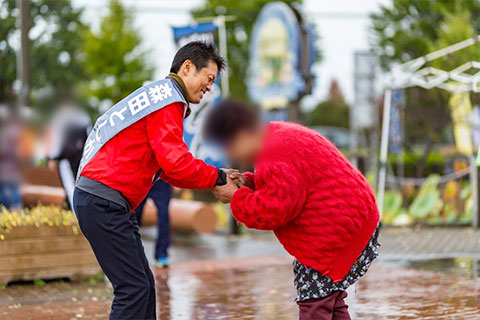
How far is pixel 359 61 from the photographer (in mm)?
19219

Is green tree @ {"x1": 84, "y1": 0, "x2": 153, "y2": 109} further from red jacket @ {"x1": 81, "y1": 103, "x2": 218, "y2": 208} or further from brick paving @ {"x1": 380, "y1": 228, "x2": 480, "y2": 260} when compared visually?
red jacket @ {"x1": 81, "y1": 103, "x2": 218, "y2": 208}

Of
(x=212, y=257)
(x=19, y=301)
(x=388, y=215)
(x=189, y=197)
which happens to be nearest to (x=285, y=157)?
(x=19, y=301)

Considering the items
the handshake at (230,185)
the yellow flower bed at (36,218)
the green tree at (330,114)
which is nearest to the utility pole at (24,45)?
the yellow flower bed at (36,218)

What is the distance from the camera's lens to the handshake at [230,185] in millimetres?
3541

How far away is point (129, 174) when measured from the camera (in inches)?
139

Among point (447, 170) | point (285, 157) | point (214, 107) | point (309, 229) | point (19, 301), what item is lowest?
point (447, 170)

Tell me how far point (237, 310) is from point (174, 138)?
2.77 m

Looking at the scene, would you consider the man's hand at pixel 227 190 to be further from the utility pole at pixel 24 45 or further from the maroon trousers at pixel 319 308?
the utility pole at pixel 24 45

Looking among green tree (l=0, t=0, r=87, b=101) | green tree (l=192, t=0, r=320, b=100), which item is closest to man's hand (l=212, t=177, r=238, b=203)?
green tree (l=0, t=0, r=87, b=101)

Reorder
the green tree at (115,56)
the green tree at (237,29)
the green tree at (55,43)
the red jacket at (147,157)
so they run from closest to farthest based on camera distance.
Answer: the red jacket at (147,157) < the green tree at (115,56) < the green tree at (55,43) < the green tree at (237,29)

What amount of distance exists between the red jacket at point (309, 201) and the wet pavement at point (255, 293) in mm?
2225

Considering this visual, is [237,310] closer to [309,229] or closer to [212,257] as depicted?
[309,229]

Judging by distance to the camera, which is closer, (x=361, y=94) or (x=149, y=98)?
(x=149, y=98)

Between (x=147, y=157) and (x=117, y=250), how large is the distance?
47 centimetres
